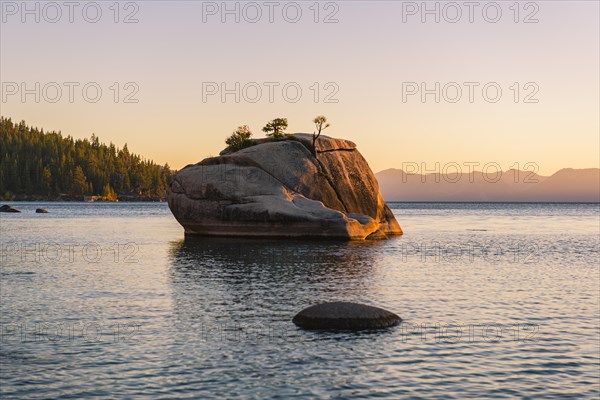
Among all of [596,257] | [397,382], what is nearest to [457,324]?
[397,382]

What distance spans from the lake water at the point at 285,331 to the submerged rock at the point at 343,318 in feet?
1.80

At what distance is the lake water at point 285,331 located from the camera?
15.0 metres

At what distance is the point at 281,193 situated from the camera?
2251 inches

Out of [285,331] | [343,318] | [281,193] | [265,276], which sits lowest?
[285,331]

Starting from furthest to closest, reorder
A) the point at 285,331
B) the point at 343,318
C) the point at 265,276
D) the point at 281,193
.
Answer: the point at 281,193
the point at 265,276
the point at 343,318
the point at 285,331

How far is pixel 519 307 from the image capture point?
25578 mm

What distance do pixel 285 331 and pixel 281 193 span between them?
121ft

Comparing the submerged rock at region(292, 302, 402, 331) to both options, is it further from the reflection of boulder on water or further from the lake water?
the reflection of boulder on water

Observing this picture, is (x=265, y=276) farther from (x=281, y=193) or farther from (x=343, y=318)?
(x=281, y=193)

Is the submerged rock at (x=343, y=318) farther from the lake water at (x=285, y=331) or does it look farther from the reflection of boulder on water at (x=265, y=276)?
the reflection of boulder on water at (x=265, y=276)

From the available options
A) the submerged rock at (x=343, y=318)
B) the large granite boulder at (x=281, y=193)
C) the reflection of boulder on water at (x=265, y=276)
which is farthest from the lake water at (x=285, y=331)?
the large granite boulder at (x=281, y=193)

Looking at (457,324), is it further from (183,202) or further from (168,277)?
(183,202)

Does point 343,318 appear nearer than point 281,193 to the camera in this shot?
Yes

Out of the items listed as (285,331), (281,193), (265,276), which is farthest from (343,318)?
(281,193)
